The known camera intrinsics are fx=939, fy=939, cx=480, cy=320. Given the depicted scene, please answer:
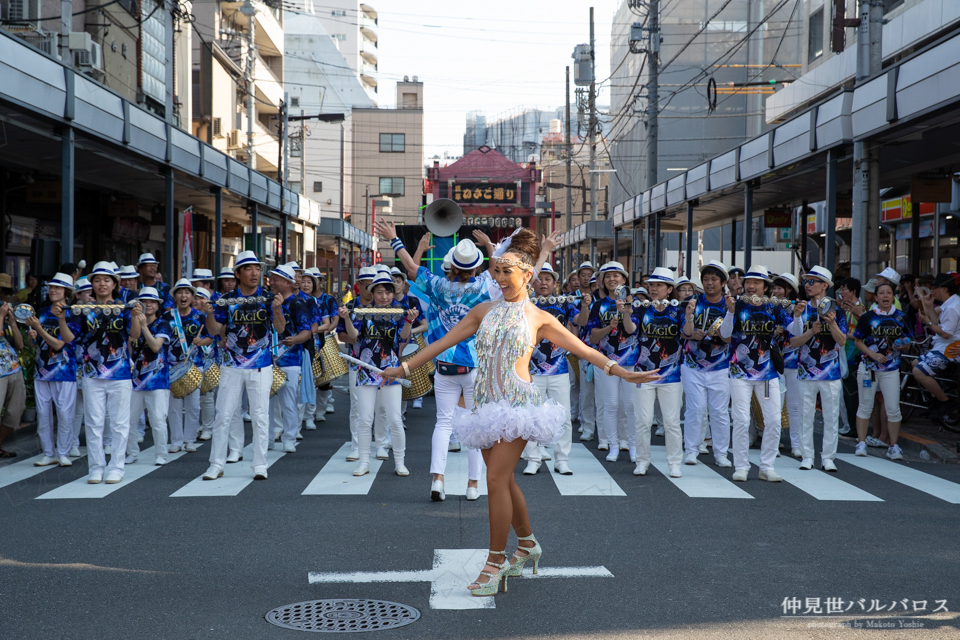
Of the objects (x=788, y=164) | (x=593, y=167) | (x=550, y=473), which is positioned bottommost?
(x=550, y=473)

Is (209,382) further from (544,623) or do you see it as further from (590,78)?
(590,78)

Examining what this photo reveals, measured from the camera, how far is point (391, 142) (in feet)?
241

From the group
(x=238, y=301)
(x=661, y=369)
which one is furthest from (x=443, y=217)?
(x=661, y=369)

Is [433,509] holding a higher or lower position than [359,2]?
lower

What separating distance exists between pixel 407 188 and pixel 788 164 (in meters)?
59.4

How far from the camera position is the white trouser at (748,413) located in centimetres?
885

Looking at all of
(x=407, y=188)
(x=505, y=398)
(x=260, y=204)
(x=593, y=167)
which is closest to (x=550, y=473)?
(x=505, y=398)

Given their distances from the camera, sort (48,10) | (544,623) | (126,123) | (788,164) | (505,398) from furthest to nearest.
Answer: (48,10) → (788,164) → (126,123) → (505,398) → (544,623)

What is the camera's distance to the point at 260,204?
2484 cm

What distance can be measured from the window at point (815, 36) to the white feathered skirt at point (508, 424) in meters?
28.8

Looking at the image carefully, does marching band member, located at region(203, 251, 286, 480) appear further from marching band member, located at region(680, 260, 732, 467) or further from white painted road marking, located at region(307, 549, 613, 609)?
marching band member, located at region(680, 260, 732, 467)

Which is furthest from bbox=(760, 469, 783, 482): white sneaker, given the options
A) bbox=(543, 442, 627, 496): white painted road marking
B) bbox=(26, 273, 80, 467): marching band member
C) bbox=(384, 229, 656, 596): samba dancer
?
bbox=(26, 273, 80, 467): marching band member

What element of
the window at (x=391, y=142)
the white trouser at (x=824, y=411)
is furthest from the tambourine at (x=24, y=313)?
the window at (x=391, y=142)

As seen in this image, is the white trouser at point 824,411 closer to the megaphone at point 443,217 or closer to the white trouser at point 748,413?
the white trouser at point 748,413
